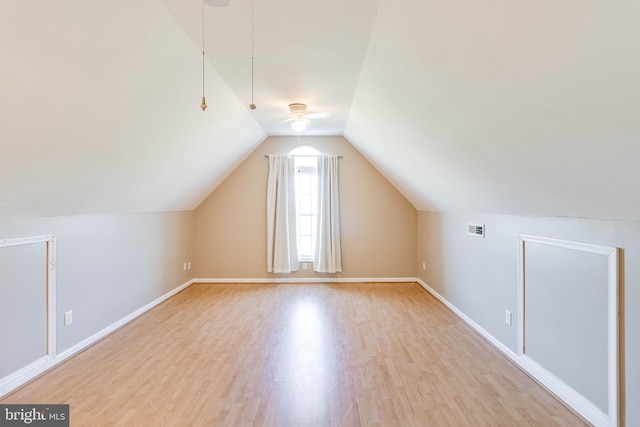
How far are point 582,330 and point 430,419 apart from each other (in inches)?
45.0

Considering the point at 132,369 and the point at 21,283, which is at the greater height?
the point at 21,283

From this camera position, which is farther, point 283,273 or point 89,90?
point 283,273

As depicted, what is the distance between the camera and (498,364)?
9.30 ft

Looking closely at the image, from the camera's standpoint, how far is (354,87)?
124 inches

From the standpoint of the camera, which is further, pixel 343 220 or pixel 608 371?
pixel 343 220

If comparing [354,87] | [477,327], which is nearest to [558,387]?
[477,327]

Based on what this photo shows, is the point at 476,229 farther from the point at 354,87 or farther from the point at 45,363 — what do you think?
the point at 45,363

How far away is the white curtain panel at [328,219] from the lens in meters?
5.67

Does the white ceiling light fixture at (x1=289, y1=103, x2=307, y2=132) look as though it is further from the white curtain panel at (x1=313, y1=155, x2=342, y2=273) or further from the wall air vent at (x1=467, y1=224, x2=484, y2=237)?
the wall air vent at (x1=467, y1=224, x2=484, y2=237)

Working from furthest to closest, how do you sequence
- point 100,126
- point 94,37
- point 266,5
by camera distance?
point 100,126, point 266,5, point 94,37

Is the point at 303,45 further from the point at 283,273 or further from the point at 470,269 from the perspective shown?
the point at 283,273

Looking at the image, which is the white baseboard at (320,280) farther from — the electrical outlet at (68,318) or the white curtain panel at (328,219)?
the electrical outlet at (68,318)

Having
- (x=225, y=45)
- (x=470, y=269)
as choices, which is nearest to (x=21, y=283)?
(x=225, y=45)

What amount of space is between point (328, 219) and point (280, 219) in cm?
81
